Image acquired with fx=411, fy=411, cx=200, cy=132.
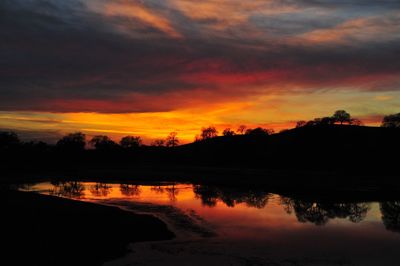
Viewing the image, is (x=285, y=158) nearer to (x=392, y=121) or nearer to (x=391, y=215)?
(x=392, y=121)

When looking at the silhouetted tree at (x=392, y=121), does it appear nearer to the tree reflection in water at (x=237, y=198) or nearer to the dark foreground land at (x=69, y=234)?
the tree reflection in water at (x=237, y=198)

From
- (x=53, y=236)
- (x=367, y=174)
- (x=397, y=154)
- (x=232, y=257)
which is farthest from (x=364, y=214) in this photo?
(x=397, y=154)

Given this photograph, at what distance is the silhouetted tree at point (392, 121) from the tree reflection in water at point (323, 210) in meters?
140

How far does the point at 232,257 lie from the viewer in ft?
78.8

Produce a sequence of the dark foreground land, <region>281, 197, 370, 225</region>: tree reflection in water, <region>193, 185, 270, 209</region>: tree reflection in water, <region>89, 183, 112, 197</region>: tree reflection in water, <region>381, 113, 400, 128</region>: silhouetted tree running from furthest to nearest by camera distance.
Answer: <region>381, 113, 400, 128</region>: silhouetted tree < <region>89, 183, 112, 197</region>: tree reflection in water < <region>193, 185, 270, 209</region>: tree reflection in water < <region>281, 197, 370, 225</region>: tree reflection in water < the dark foreground land

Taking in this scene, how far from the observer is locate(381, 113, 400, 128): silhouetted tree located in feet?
570

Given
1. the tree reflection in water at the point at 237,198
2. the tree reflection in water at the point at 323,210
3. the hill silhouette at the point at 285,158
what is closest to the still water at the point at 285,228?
the tree reflection in water at the point at 323,210

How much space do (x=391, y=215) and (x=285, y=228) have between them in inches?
564

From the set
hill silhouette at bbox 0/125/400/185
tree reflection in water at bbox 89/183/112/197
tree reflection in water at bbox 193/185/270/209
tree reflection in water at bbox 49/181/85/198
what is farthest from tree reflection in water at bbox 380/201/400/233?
hill silhouette at bbox 0/125/400/185

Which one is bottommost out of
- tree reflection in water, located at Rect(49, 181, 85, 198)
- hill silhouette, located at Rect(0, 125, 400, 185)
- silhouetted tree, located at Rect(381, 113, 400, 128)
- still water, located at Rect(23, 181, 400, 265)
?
still water, located at Rect(23, 181, 400, 265)

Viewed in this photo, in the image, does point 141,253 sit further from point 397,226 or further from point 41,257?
point 397,226

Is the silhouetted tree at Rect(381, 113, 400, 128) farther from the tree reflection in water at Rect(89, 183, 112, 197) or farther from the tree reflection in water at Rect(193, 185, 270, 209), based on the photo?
the tree reflection in water at Rect(89, 183, 112, 197)

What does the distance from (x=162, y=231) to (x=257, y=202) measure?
23.3 metres

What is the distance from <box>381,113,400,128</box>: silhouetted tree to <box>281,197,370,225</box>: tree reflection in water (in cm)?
13978
